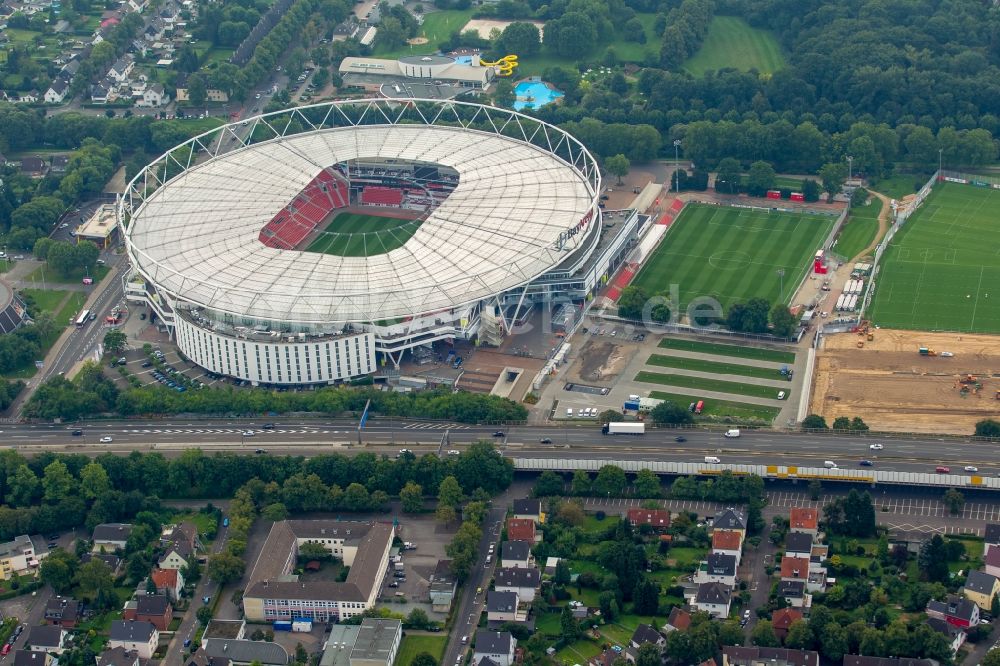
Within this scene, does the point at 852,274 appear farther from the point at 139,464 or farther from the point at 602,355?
the point at 139,464

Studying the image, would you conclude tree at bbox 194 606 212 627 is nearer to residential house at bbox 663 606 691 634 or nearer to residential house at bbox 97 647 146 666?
residential house at bbox 97 647 146 666

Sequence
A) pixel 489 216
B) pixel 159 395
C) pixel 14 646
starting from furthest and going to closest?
pixel 489 216 → pixel 159 395 → pixel 14 646

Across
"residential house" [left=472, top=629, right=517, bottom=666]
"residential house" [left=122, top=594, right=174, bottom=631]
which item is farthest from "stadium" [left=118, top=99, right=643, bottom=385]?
"residential house" [left=472, top=629, right=517, bottom=666]

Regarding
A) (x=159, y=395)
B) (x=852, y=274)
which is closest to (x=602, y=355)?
(x=852, y=274)

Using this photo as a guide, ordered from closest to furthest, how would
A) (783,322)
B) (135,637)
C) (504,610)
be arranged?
(135,637) → (504,610) → (783,322)

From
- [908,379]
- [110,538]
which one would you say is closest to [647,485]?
[908,379]

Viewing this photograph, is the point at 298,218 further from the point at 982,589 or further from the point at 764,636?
the point at 982,589
